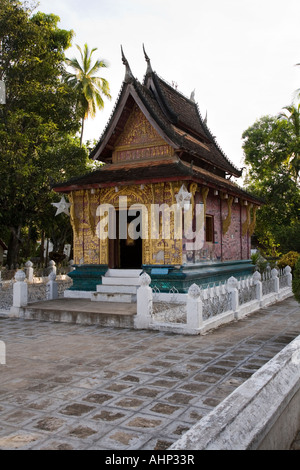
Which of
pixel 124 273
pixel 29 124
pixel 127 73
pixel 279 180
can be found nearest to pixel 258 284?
pixel 124 273

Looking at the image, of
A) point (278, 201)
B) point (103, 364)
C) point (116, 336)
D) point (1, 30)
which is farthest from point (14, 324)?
point (278, 201)

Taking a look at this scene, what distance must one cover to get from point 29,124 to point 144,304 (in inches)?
562

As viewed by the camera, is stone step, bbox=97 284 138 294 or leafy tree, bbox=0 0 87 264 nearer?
stone step, bbox=97 284 138 294

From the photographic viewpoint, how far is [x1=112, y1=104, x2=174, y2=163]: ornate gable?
12594 mm

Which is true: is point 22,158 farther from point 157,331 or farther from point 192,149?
point 157,331

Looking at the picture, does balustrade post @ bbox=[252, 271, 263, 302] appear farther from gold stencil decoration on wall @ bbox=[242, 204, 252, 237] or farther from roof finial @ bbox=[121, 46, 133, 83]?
roof finial @ bbox=[121, 46, 133, 83]

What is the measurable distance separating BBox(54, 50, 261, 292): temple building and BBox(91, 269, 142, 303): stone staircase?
0.14 m

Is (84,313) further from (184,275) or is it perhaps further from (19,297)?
(184,275)

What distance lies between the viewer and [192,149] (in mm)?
12742

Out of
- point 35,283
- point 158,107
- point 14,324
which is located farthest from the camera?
point 35,283

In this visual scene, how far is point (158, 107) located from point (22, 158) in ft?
25.6

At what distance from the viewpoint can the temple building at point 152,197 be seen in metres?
11.2

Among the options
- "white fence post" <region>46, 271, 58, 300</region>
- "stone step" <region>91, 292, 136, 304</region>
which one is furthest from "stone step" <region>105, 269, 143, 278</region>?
"white fence post" <region>46, 271, 58, 300</region>

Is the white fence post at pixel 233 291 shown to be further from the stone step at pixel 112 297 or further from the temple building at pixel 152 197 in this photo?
the stone step at pixel 112 297
